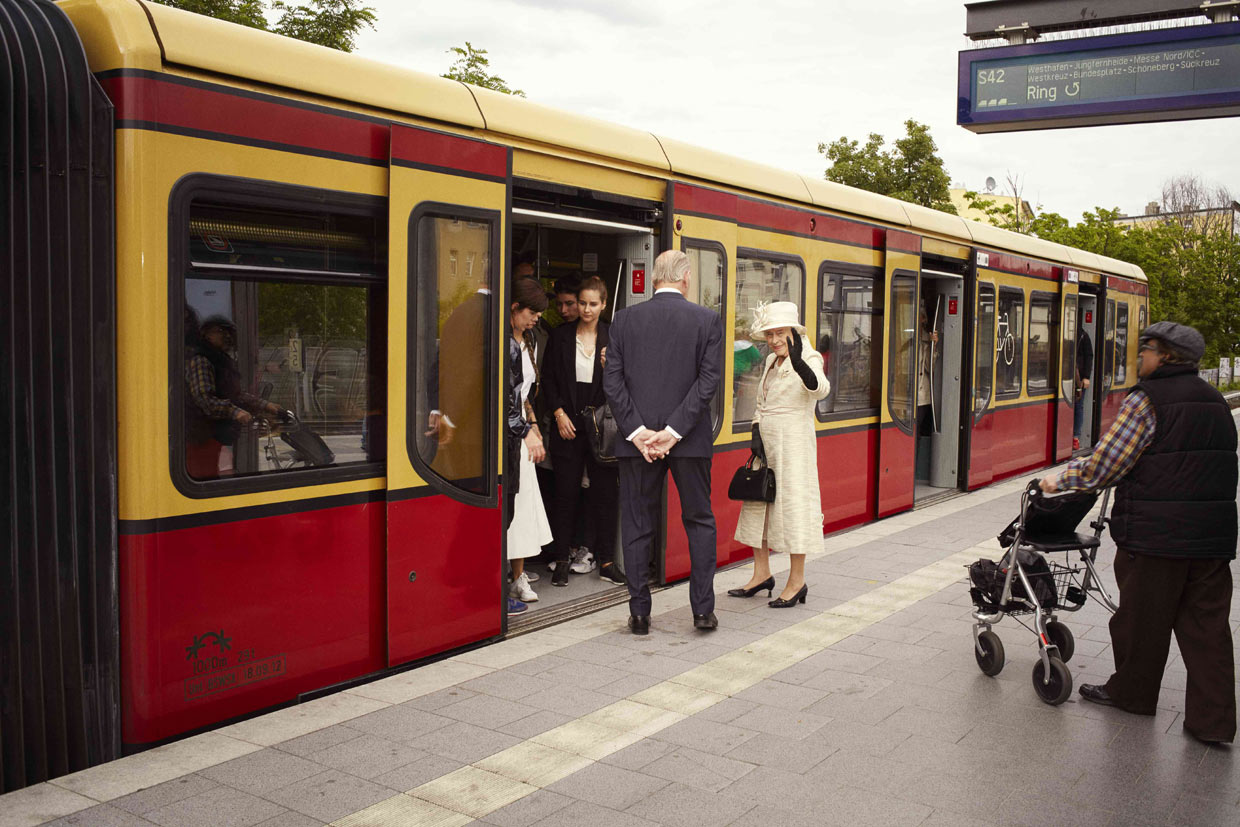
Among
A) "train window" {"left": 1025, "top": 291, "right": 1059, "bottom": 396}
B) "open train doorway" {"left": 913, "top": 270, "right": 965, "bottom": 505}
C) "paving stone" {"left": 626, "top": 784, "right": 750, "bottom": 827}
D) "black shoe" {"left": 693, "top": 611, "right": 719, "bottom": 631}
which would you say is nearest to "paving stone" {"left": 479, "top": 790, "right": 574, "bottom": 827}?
"paving stone" {"left": 626, "top": 784, "right": 750, "bottom": 827}

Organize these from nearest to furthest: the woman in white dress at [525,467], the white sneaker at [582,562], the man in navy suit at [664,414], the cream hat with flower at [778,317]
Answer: the man in navy suit at [664,414]
the woman in white dress at [525,467]
the cream hat with flower at [778,317]
the white sneaker at [582,562]

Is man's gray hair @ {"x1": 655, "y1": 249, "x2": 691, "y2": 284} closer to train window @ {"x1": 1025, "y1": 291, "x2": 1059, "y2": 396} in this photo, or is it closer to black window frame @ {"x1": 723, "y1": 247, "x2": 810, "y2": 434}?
black window frame @ {"x1": 723, "y1": 247, "x2": 810, "y2": 434}

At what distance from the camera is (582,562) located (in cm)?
Result: 727

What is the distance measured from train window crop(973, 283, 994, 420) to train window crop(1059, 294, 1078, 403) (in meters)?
2.60

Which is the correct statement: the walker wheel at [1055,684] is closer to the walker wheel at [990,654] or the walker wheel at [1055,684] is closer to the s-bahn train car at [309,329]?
the walker wheel at [990,654]

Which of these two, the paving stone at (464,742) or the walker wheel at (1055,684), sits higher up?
the walker wheel at (1055,684)

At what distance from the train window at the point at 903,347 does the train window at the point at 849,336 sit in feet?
0.84

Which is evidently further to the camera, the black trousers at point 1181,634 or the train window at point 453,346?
the train window at point 453,346

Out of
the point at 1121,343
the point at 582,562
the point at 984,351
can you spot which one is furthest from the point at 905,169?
the point at 582,562

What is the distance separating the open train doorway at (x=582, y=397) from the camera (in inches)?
260

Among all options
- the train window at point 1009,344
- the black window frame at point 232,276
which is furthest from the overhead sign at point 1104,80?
the black window frame at point 232,276

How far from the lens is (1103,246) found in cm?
2950

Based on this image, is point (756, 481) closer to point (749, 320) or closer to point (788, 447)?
point (788, 447)

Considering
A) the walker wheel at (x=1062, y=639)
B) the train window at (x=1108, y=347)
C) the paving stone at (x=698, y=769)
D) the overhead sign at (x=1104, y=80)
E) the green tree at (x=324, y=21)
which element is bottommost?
the paving stone at (x=698, y=769)
